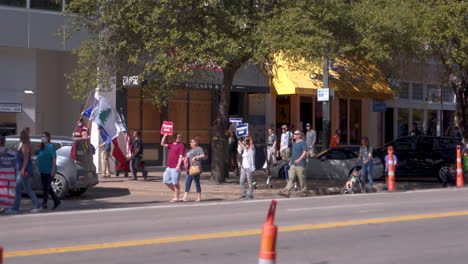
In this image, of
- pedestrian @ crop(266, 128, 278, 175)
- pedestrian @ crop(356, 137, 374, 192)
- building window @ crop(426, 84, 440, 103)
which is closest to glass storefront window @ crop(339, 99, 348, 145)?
building window @ crop(426, 84, 440, 103)

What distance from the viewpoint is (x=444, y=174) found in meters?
22.9

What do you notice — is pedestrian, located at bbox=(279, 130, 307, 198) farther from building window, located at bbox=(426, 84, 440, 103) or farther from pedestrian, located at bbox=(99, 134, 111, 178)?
building window, located at bbox=(426, 84, 440, 103)

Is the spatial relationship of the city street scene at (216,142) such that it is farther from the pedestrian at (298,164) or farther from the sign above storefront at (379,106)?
the sign above storefront at (379,106)

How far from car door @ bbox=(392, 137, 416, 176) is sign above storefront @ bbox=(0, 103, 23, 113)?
13559 millimetres

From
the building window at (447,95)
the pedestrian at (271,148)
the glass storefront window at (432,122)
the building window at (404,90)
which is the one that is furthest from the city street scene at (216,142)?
the building window at (447,95)

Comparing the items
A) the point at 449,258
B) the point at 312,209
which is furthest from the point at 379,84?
the point at 449,258

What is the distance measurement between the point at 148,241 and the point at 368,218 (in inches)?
197

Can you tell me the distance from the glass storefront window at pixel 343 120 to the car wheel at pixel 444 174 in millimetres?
9775

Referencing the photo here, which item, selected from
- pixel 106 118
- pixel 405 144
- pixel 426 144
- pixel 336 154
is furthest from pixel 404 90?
pixel 106 118

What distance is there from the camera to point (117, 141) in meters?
23.4

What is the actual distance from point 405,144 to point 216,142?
24.4ft

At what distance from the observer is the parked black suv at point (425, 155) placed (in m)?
22.9

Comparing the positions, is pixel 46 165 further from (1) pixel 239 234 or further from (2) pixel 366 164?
(2) pixel 366 164

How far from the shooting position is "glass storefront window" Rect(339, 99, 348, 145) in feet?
106
